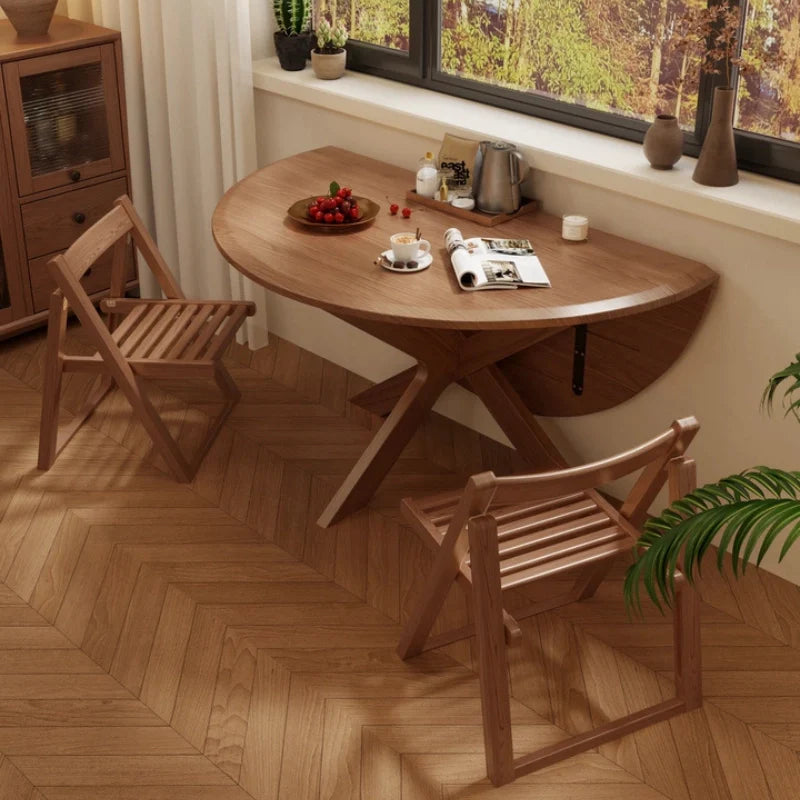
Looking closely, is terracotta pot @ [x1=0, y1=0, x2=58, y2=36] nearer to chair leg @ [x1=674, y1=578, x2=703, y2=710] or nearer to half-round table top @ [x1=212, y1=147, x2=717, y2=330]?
half-round table top @ [x1=212, y1=147, x2=717, y2=330]

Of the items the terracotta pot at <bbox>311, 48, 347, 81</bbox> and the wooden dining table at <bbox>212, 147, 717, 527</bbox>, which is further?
the terracotta pot at <bbox>311, 48, 347, 81</bbox>

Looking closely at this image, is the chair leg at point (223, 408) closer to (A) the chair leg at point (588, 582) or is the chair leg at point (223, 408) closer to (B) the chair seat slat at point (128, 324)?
(B) the chair seat slat at point (128, 324)

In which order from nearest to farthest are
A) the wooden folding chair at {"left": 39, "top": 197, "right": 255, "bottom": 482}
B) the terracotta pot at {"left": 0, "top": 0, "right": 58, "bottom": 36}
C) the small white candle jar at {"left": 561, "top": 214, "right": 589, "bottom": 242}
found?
the small white candle jar at {"left": 561, "top": 214, "right": 589, "bottom": 242} < the wooden folding chair at {"left": 39, "top": 197, "right": 255, "bottom": 482} < the terracotta pot at {"left": 0, "top": 0, "right": 58, "bottom": 36}

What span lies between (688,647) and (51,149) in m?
2.82

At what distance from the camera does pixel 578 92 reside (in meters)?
3.59

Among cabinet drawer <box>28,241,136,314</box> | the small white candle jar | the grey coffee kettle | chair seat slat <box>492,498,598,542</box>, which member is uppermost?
the grey coffee kettle

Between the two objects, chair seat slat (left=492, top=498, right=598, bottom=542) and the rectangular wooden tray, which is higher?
the rectangular wooden tray

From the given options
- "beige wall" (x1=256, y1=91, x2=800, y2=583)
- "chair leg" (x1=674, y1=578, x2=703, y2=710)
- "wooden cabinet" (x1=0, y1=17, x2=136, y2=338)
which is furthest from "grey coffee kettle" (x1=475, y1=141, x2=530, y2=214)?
"wooden cabinet" (x1=0, y1=17, x2=136, y2=338)

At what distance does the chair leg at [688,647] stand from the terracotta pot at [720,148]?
1.06 meters

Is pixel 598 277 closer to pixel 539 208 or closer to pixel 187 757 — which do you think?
pixel 539 208

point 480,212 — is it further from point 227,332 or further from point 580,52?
point 227,332

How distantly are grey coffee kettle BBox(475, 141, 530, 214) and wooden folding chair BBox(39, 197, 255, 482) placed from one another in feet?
2.86

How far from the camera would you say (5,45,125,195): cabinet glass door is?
4.16 meters

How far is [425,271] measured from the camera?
3.20 m
